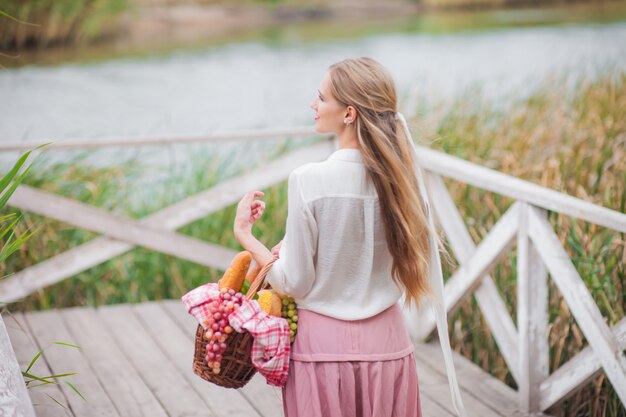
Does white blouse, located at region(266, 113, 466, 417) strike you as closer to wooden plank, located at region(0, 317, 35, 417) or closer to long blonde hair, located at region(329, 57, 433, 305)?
long blonde hair, located at region(329, 57, 433, 305)

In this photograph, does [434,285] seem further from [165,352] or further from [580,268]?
[165,352]

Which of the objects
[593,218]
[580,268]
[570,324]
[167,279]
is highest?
[593,218]

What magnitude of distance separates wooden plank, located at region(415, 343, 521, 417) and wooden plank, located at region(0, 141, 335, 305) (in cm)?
103

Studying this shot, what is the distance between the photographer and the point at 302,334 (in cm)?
184

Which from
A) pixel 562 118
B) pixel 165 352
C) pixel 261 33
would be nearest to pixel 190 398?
pixel 165 352

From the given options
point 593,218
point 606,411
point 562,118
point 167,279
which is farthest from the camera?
point 562,118

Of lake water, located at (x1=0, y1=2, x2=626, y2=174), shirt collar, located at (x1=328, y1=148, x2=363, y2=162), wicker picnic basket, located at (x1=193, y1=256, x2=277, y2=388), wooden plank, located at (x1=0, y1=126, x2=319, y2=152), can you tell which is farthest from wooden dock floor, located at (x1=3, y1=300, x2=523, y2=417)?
lake water, located at (x1=0, y1=2, x2=626, y2=174)

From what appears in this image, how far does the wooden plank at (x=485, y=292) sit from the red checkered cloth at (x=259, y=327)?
1.10m

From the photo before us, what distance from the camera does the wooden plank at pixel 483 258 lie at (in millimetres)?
2750

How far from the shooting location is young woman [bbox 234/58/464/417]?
1732 millimetres

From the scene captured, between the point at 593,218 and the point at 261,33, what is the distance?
1147 cm

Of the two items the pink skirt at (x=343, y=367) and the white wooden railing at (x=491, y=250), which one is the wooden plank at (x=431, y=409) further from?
the pink skirt at (x=343, y=367)

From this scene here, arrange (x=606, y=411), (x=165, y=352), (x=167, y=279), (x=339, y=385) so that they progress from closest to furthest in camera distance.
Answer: (x=339, y=385) < (x=606, y=411) < (x=165, y=352) < (x=167, y=279)

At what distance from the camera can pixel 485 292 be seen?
3020 mm
